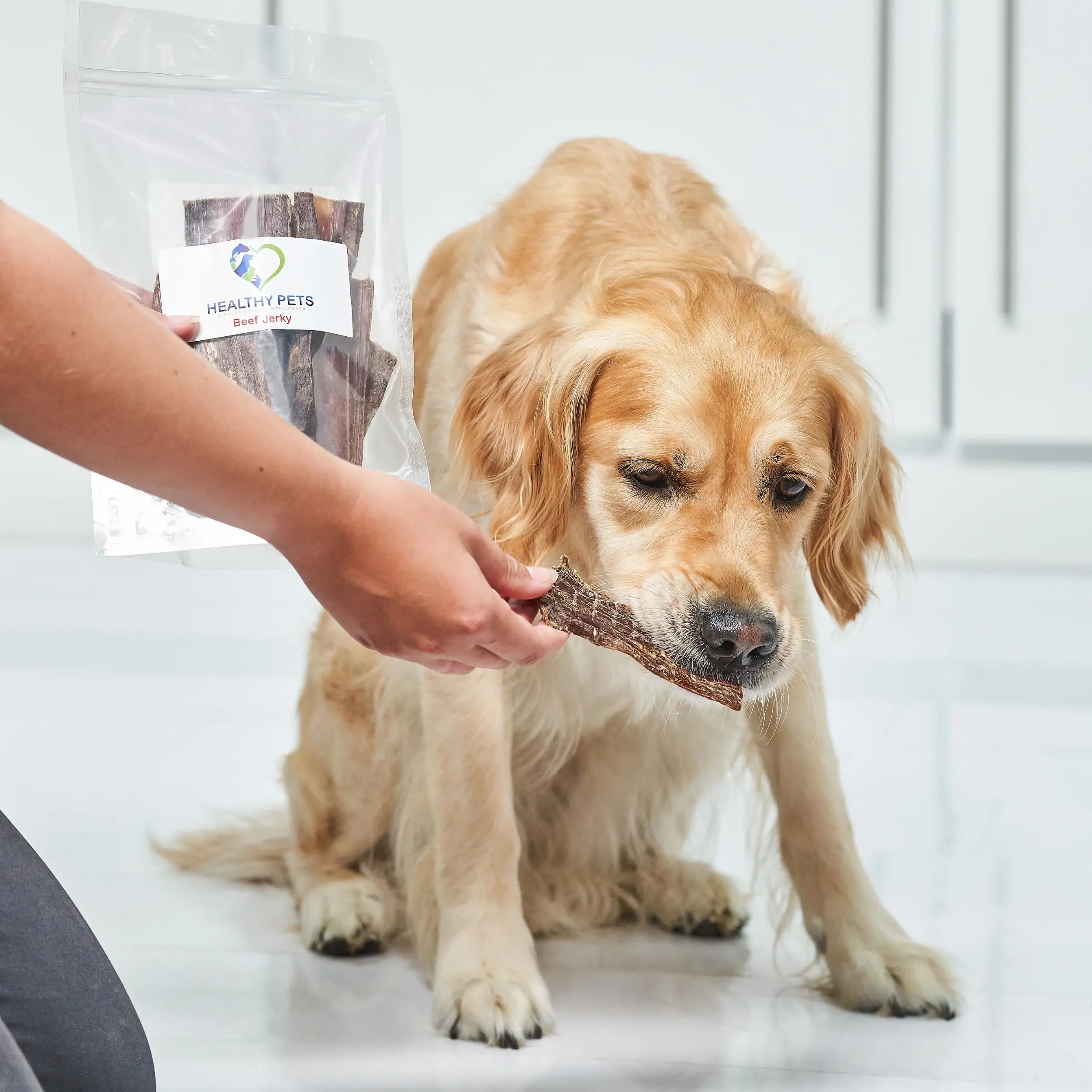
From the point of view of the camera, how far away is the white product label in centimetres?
158

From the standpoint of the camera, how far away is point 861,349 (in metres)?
5.12

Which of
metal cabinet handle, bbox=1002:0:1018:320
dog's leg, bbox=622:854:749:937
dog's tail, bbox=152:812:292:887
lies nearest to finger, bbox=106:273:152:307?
dog's tail, bbox=152:812:292:887

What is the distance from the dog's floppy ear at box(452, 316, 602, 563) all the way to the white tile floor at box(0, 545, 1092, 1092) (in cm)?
60

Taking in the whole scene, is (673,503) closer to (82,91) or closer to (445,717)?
(445,717)

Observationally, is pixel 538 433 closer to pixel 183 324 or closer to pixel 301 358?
pixel 301 358

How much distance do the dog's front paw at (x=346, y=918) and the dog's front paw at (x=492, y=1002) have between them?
8.6 inches

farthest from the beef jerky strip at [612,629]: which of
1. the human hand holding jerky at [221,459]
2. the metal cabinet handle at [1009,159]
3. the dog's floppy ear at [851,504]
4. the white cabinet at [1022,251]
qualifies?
the metal cabinet handle at [1009,159]

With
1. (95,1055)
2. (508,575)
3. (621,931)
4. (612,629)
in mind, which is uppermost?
(508,575)

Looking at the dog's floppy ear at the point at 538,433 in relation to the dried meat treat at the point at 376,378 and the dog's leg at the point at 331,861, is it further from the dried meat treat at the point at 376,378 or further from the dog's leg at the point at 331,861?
the dog's leg at the point at 331,861

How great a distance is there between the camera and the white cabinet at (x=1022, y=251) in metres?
5.19

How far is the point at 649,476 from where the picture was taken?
68.4 inches

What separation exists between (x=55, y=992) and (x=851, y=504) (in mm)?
1143

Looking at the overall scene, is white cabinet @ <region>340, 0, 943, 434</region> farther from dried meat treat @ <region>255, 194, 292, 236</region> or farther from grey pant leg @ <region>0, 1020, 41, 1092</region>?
grey pant leg @ <region>0, 1020, 41, 1092</region>

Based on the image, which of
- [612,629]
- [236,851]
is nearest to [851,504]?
[612,629]
